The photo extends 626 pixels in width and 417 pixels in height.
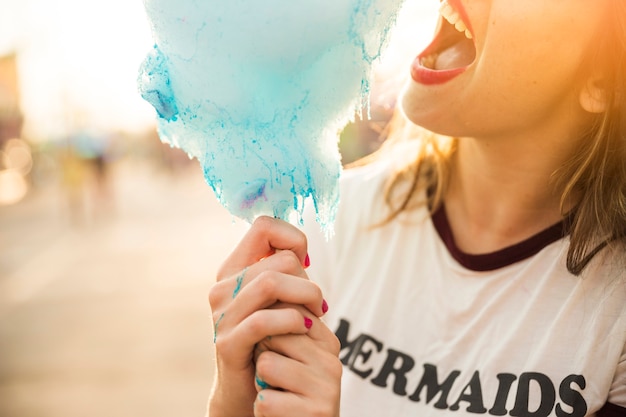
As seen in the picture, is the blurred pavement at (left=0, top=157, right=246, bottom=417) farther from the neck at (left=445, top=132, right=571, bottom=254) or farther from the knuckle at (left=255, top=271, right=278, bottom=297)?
the neck at (left=445, top=132, right=571, bottom=254)

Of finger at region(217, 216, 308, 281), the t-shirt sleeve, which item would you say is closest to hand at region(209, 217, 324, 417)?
Answer: finger at region(217, 216, 308, 281)

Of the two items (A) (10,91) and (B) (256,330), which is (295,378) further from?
(A) (10,91)

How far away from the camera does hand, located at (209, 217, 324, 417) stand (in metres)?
1.27

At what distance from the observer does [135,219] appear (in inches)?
478

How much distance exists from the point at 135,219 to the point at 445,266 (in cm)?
1096

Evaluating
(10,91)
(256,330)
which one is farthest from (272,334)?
(10,91)

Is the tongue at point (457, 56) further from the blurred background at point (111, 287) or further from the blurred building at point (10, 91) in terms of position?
the blurred building at point (10, 91)

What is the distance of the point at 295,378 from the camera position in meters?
1.27

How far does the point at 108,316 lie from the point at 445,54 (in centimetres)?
492

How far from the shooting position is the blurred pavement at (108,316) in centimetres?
448

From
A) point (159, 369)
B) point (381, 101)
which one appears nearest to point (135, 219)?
point (159, 369)

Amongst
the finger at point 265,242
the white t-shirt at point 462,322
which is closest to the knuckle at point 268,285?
the finger at point 265,242

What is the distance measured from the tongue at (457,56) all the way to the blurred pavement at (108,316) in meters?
0.70

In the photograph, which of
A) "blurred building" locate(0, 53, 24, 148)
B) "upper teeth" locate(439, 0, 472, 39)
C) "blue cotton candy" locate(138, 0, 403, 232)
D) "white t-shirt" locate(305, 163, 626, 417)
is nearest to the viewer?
"blue cotton candy" locate(138, 0, 403, 232)
